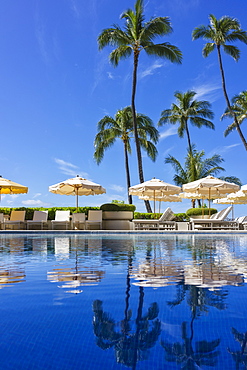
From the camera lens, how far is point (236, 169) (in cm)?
3161

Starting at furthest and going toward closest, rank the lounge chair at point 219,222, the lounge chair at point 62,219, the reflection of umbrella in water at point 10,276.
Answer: the lounge chair at point 62,219, the lounge chair at point 219,222, the reflection of umbrella in water at point 10,276

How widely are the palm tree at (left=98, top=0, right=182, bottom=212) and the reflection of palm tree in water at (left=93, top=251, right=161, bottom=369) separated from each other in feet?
65.3

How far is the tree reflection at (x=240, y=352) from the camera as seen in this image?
Result: 6.28ft

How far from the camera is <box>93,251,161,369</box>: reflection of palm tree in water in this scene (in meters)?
2.01

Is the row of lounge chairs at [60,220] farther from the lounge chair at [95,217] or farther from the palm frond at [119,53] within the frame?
the palm frond at [119,53]

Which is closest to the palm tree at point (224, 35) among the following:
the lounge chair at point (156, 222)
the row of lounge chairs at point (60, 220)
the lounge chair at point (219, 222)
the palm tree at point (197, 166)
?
the palm tree at point (197, 166)

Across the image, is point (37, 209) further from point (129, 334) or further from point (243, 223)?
point (129, 334)

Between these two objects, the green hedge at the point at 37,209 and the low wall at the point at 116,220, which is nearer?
the low wall at the point at 116,220

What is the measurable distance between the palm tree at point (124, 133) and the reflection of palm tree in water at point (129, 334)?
2505cm

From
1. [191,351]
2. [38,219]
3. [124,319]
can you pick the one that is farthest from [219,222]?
[191,351]

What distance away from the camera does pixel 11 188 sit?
61.8 ft

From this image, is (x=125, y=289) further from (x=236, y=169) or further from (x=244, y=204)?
(x=236, y=169)

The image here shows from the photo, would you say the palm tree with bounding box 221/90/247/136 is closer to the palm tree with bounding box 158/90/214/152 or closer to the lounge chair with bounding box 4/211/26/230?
the palm tree with bounding box 158/90/214/152

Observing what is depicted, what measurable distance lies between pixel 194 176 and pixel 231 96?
8328 mm
